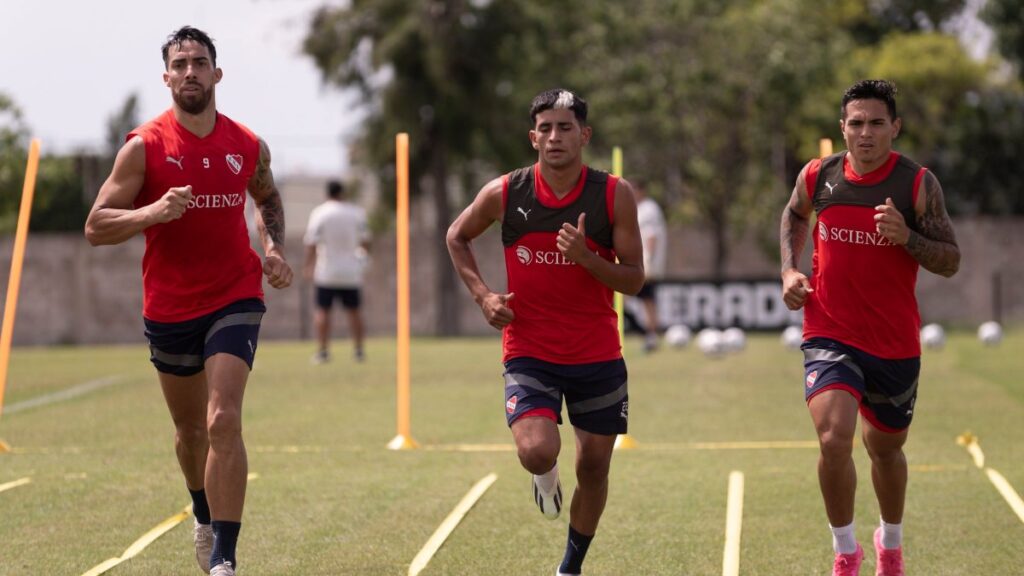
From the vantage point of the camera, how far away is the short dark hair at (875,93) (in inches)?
264

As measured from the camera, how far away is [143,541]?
7840 mm

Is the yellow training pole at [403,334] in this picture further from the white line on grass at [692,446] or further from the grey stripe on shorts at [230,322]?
the grey stripe on shorts at [230,322]

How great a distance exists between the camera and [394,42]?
32156 mm

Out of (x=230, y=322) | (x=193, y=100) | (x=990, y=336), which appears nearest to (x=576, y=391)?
(x=230, y=322)

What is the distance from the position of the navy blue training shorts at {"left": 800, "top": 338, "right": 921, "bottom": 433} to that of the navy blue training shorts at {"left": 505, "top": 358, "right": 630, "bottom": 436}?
2.81 feet

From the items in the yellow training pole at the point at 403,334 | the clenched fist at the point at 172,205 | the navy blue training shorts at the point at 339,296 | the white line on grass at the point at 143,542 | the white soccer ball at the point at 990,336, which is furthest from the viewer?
the white soccer ball at the point at 990,336

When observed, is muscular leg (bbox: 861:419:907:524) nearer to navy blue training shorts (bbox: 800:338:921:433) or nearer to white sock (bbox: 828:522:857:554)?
navy blue training shorts (bbox: 800:338:921:433)

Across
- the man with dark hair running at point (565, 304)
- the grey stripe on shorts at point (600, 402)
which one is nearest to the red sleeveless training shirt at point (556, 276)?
the man with dark hair running at point (565, 304)

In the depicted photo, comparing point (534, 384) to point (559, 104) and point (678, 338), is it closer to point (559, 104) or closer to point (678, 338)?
point (559, 104)

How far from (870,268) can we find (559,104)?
1537 mm

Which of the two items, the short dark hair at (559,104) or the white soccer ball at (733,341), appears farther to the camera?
the white soccer ball at (733,341)

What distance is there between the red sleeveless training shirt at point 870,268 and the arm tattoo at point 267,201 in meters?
2.57

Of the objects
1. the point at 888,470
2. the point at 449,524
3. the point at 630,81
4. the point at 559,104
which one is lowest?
the point at 449,524

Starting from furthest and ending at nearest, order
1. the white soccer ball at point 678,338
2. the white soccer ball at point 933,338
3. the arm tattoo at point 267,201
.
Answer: the white soccer ball at point 678,338
the white soccer ball at point 933,338
the arm tattoo at point 267,201
